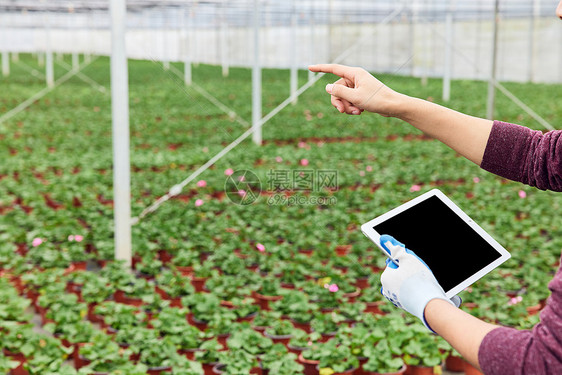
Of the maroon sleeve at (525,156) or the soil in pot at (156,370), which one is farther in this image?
the soil in pot at (156,370)

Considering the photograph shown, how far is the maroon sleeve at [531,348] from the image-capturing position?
→ 118 centimetres

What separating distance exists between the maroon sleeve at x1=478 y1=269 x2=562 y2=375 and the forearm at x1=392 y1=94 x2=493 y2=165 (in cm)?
47

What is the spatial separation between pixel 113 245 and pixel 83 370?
6.30 ft

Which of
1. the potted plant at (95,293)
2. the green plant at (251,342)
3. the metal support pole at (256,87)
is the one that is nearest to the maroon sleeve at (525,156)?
the green plant at (251,342)

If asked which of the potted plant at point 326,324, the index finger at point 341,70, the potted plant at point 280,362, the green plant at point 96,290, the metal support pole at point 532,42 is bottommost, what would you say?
the metal support pole at point 532,42

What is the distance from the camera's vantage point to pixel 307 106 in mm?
12109

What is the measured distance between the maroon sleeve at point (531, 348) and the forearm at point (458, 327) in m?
0.02

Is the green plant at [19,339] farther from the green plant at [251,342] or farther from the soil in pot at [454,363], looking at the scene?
the soil in pot at [454,363]

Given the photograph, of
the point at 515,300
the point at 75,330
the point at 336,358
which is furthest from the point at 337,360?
the point at 75,330

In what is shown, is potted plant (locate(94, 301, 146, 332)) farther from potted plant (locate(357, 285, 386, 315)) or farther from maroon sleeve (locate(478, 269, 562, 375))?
maroon sleeve (locate(478, 269, 562, 375))

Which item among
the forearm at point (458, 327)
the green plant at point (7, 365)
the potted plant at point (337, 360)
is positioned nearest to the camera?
the forearm at point (458, 327)

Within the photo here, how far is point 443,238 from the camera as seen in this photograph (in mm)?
1630

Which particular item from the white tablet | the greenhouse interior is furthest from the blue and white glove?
the white tablet

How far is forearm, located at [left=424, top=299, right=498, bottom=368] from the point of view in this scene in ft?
4.22
